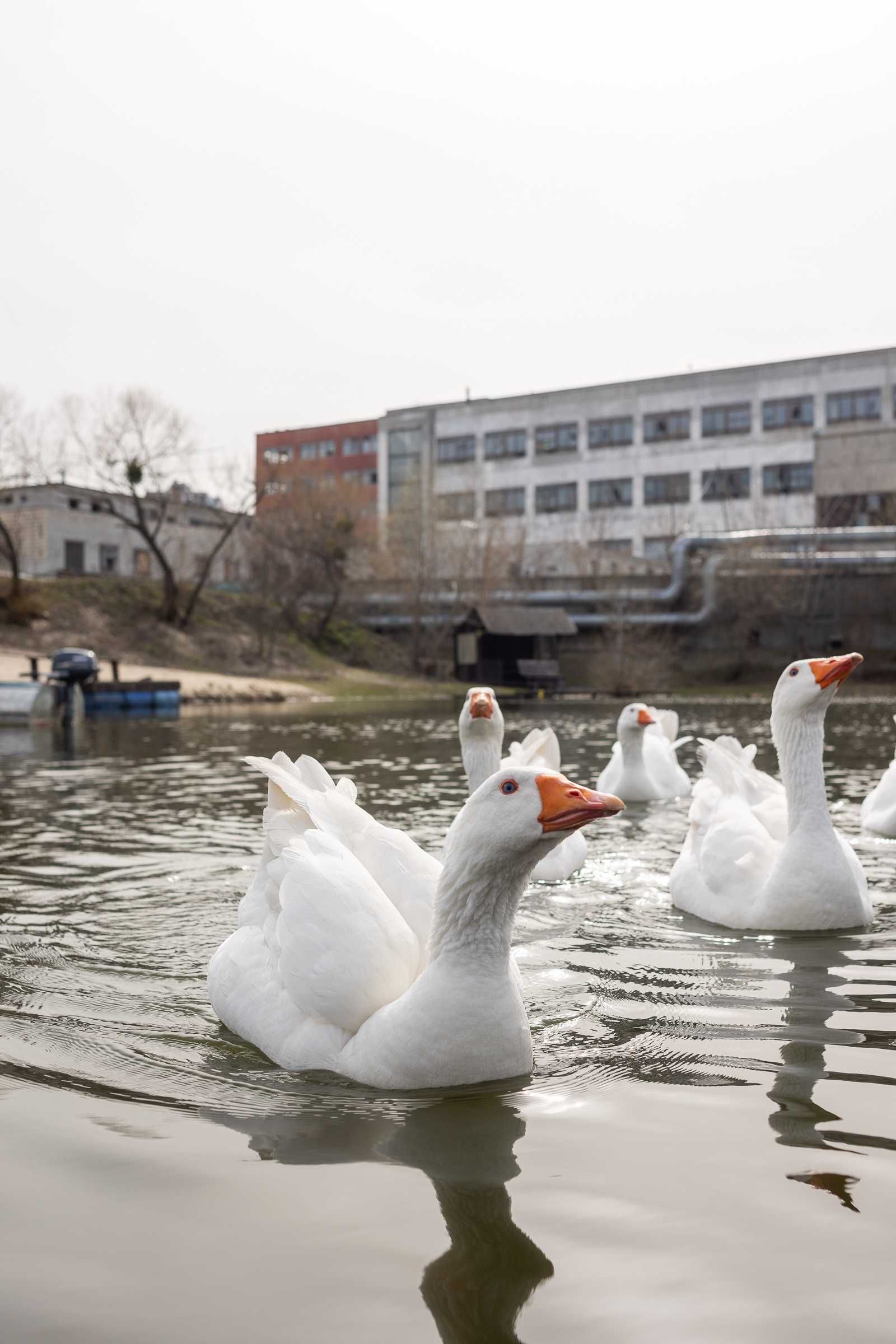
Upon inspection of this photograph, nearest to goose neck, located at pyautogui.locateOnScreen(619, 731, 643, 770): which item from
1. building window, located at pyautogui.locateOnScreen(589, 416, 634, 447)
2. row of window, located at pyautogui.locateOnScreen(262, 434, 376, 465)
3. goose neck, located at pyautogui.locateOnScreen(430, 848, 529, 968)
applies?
goose neck, located at pyautogui.locateOnScreen(430, 848, 529, 968)

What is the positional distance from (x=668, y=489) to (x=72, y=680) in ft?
162

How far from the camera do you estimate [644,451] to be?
2768 inches

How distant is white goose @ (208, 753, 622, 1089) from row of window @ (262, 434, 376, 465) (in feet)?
301

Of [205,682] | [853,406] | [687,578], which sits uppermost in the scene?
[853,406]

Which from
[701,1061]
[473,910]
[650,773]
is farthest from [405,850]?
[650,773]

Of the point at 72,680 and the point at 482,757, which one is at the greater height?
the point at 482,757

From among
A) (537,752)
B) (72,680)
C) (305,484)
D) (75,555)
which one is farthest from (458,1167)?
(75,555)

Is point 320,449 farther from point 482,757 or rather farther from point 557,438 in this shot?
point 482,757

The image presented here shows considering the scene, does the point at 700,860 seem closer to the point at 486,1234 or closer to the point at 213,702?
the point at 486,1234

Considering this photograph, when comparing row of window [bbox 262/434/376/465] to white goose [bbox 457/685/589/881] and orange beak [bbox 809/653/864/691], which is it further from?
orange beak [bbox 809/653/864/691]

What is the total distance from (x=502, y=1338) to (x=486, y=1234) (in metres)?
0.46

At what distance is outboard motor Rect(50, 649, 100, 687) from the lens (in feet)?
87.3

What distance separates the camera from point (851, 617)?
173 feet

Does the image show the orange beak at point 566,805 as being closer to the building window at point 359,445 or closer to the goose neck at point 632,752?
the goose neck at point 632,752
